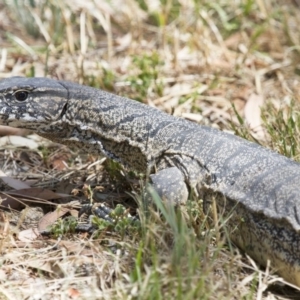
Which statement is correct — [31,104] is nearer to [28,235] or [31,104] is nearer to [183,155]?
[28,235]

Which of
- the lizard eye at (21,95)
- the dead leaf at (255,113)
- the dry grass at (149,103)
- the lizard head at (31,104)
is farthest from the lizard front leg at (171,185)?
the dead leaf at (255,113)

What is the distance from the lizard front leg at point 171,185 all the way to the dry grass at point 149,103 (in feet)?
0.67

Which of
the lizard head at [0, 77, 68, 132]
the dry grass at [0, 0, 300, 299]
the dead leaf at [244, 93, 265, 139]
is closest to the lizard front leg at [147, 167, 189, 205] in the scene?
the dry grass at [0, 0, 300, 299]

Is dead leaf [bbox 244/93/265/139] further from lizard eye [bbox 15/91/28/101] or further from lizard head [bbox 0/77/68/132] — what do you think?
lizard eye [bbox 15/91/28/101]

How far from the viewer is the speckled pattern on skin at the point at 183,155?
3.97 meters

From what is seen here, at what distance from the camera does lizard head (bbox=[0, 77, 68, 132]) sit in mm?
4836

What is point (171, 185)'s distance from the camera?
4.40m

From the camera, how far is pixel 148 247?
3717mm

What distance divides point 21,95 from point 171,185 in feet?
4.45

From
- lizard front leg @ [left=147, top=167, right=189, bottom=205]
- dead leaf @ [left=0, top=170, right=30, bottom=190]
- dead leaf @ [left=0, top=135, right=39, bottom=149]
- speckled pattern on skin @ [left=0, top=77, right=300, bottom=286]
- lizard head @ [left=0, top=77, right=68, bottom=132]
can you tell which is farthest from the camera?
dead leaf @ [left=0, top=135, right=39, bottom=149]

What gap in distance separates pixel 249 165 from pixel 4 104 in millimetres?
1852

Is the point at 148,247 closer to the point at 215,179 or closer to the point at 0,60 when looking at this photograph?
the point at 215,179

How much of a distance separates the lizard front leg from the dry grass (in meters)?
0.20

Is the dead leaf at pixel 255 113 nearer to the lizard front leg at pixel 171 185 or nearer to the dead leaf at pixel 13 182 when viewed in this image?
the lizard front leg at pixel 171 185
